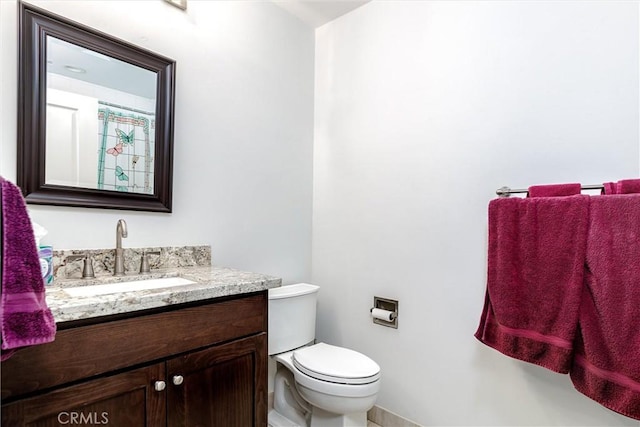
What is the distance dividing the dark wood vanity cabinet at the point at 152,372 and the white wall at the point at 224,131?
1.90 ft

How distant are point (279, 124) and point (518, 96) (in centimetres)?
129

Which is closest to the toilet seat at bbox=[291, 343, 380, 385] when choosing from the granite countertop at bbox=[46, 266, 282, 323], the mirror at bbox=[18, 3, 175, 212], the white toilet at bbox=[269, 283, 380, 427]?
the white toilet at bbox=[269, 283, 380, 427]

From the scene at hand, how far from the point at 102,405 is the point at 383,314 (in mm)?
1373

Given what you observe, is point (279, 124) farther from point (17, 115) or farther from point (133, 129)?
point (17, 115)

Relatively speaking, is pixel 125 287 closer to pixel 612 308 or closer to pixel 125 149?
pixel 125 149

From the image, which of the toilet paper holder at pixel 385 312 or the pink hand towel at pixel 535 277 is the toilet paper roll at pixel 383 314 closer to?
the toilet paper holder at pixel 385 312

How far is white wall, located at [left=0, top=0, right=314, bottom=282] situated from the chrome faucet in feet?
0.21

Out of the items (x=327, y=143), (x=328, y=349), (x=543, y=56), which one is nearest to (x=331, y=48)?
(x=327, y=143)

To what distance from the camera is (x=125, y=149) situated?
4.80 ft

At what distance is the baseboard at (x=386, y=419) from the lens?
1.86 m

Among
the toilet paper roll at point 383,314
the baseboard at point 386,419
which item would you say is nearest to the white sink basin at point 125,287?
the toilet paper roll at point 383,314

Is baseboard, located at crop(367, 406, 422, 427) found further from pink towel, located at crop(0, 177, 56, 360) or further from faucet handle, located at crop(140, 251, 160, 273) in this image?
pink towel, located at crop(0, 177, 56, 360)

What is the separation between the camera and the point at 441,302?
1.75 metres

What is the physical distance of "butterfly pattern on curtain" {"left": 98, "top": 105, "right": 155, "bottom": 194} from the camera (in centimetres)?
140
